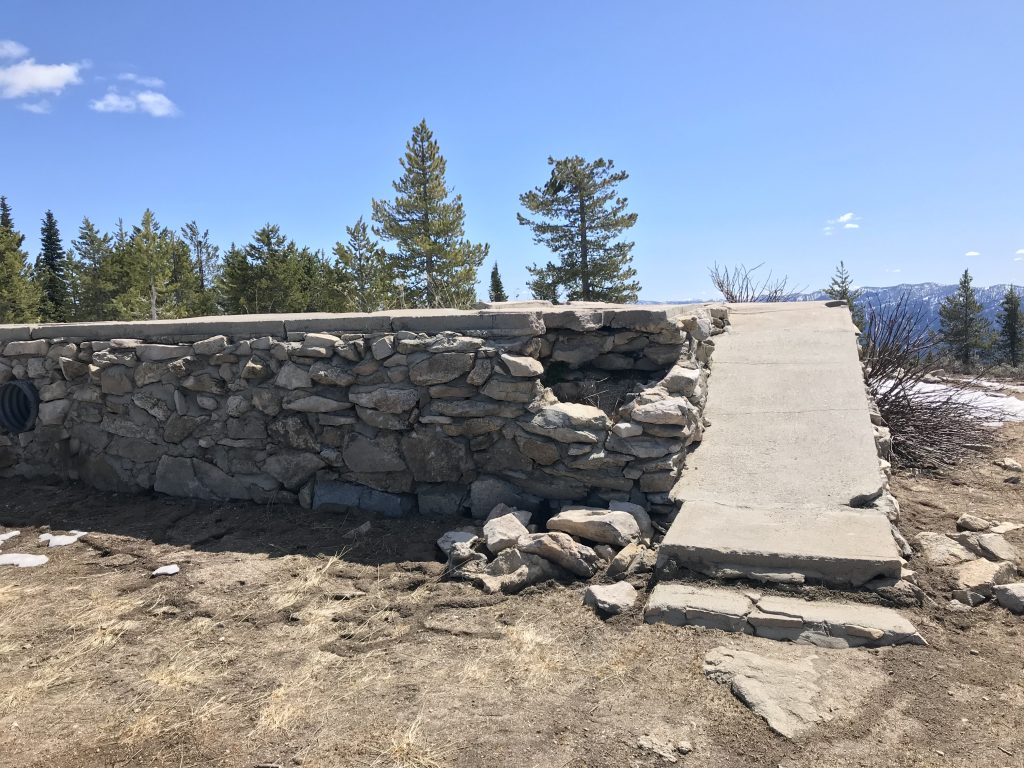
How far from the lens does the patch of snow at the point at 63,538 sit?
4625 mm

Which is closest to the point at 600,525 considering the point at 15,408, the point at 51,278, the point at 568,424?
the point at 568,424

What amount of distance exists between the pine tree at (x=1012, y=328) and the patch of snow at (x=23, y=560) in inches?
1603

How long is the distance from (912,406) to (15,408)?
26.8 feet

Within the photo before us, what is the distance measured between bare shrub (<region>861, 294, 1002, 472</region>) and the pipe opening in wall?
7339 mm

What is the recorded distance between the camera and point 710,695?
2.57 metres

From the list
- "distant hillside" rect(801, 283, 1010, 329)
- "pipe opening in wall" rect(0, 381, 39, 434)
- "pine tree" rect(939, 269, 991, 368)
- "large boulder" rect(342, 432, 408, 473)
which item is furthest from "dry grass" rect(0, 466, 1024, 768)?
"pine tree" rect(939, 269, 991, 368)

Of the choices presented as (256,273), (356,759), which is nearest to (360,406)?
(356,759)

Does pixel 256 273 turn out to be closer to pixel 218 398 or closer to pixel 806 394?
pixel 218 398

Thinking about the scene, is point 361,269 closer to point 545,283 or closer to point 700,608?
point 545,283

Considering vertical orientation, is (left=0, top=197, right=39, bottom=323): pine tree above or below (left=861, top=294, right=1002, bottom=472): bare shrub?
above

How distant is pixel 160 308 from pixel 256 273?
4124mm

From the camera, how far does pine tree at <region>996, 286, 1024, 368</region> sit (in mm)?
34562

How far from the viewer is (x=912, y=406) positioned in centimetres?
640

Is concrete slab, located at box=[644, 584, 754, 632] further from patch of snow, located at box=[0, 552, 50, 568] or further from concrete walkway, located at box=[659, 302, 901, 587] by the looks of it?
patch of snow, located at box=[0, 552, 50, 568]
